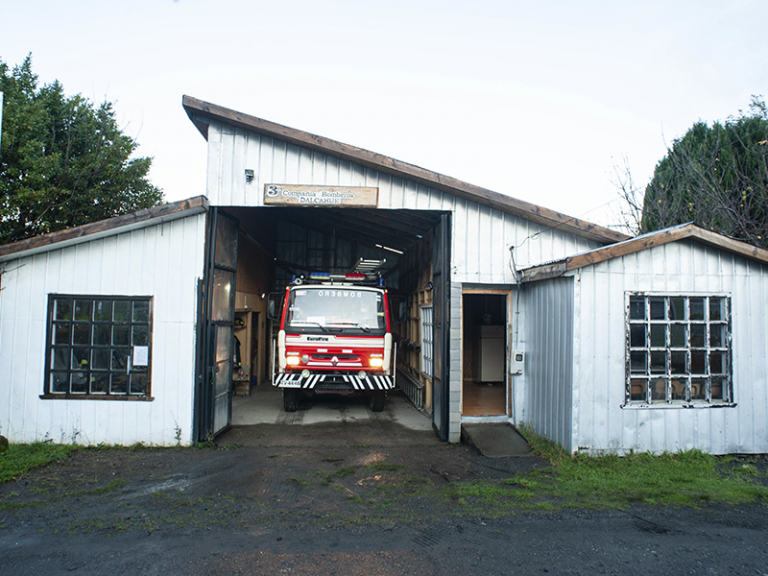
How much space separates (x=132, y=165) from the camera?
13.2m

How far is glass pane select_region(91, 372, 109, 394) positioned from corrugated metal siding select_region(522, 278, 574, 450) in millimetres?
6054

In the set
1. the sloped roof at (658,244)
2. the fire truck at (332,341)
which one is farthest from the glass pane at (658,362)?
the fire truck at (332,341)

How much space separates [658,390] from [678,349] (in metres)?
0.59

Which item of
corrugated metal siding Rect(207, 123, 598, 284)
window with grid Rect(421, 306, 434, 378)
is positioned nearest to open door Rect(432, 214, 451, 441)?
corrugated metal siding Rect(207, 123, 598, 284)

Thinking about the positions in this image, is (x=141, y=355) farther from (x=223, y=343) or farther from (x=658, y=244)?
(x=658, y=244)

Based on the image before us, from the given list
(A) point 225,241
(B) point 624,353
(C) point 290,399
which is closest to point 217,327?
(A) point 225,241

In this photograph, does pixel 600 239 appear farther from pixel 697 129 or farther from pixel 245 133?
pixel 697 129

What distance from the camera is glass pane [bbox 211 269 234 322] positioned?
7.08 meters

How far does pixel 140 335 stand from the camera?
260 inches

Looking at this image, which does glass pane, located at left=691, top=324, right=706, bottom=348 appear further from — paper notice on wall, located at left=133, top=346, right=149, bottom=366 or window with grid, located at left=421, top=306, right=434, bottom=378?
paper notice on wall, located at left=133, top=346, right=149, bottom=366

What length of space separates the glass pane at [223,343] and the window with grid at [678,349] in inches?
226

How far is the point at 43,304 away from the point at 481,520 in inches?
247

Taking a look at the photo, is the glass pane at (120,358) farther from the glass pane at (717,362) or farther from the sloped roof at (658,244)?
the glass pane at (717,362)

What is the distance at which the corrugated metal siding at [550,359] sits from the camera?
19.7 feet
